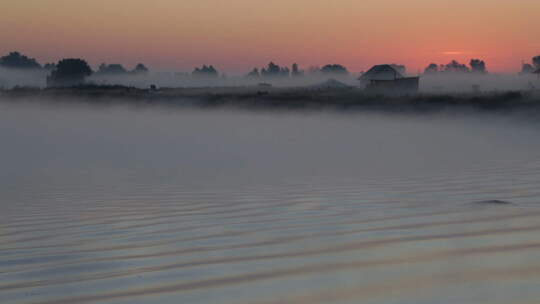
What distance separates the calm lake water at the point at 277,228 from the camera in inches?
221

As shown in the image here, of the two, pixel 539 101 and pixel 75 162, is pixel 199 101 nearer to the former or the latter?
pixel 539 101

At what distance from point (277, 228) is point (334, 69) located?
184m

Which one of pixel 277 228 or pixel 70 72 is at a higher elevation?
pixel 70 72

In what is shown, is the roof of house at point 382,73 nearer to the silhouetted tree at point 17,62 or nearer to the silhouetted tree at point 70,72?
the silhouetted tree at point 70,72

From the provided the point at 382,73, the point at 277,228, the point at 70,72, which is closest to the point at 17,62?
the point at 70,72

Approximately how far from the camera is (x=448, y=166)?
16.0 m

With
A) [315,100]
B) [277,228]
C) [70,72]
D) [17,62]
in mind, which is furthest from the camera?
[17,62]

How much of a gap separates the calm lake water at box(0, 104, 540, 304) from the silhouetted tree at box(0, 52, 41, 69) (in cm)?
15026

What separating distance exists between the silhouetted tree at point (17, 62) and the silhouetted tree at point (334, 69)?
6695cm

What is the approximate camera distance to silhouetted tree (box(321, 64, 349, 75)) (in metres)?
189

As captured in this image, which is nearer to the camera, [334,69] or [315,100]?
[315,100]

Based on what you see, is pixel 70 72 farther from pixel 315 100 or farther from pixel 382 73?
pixel 315 100

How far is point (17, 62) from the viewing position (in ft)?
540

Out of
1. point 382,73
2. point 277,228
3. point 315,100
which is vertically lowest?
point 315,100
